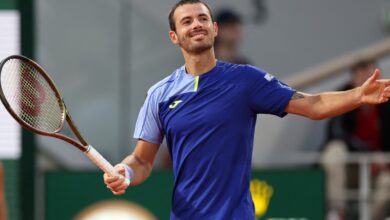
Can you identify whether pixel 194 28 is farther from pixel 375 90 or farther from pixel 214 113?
pixel 375 90

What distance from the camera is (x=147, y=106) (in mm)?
5375

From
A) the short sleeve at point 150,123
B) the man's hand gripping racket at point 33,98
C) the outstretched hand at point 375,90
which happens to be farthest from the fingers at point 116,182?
the outstretched hand at point 375,90

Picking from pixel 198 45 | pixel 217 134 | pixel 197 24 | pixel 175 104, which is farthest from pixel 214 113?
pixel 197 24

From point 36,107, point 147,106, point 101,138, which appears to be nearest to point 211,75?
→ point 147,106

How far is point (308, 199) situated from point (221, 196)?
3.25m

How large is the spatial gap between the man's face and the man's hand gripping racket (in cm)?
74

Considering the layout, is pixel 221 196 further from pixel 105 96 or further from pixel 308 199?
pixel 105 96

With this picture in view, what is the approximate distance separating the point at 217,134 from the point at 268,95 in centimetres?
32

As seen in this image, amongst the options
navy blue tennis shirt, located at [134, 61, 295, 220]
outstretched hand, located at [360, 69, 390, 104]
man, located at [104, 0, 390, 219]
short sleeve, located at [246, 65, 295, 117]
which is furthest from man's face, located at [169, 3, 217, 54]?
outstretched hand, located at [360, 69, 390, 104]

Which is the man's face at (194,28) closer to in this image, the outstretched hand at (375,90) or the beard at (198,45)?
the beard at (198,45)

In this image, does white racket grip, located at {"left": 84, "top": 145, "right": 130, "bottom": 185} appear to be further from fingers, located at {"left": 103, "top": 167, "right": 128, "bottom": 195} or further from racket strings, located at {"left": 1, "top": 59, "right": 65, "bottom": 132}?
racket strings, located at {"left": 1, "top": 59, "right": 65, "bottom": 132}

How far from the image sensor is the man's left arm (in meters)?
4.91

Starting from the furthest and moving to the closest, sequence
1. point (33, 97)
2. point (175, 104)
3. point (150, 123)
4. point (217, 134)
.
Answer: point (33, 97) < point (150, 123) < point (175, 104) < point (217, 134)

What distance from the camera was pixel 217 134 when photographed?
509 centimetres
